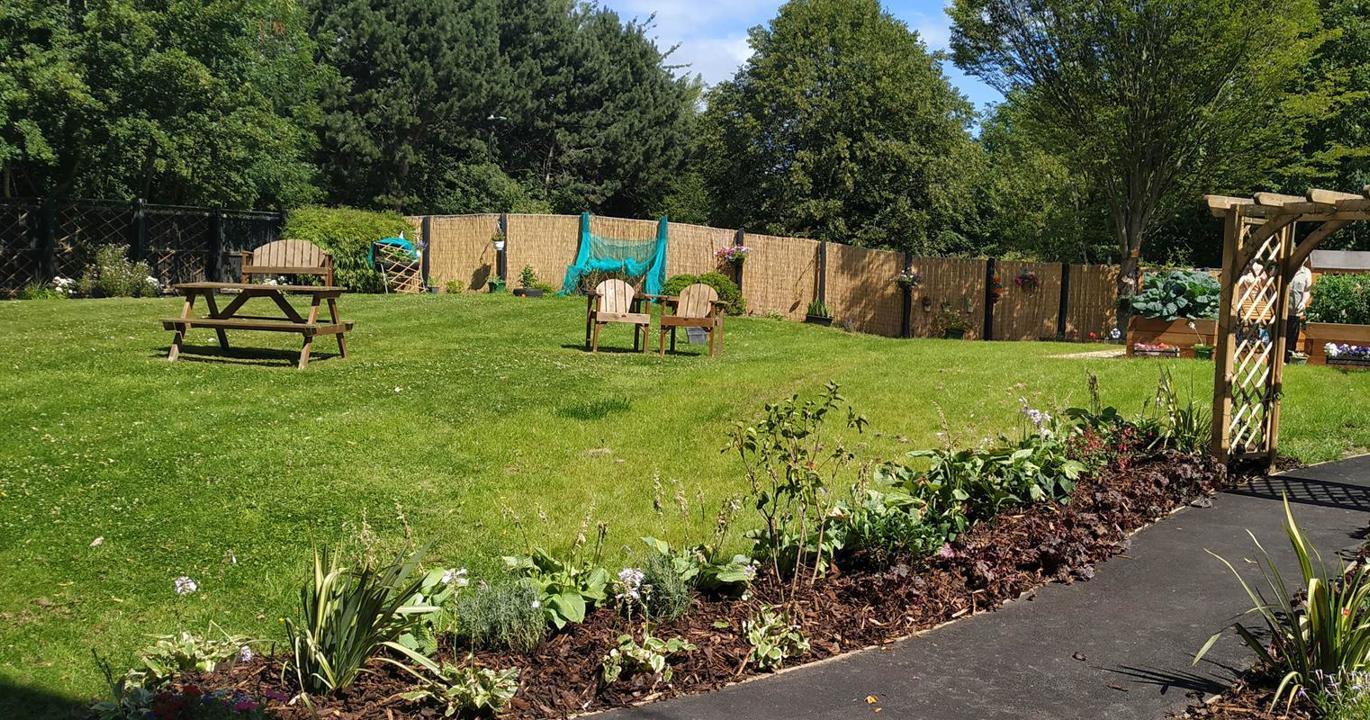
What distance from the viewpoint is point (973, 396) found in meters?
9.40

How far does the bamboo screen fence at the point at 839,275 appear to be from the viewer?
2220cm

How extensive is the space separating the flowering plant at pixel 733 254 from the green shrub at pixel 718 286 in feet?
2.76

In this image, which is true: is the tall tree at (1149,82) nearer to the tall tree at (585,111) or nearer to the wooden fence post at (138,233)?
the wooden fence post at (138,233)

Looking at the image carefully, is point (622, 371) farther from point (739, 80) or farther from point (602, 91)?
point (602, 91)

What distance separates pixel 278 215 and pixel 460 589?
21264 mm

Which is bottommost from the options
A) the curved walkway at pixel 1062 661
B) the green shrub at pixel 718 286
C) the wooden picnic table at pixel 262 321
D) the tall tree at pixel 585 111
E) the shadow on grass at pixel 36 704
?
the shadow on grass at pixel 36 704

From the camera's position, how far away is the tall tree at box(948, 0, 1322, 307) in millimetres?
19219

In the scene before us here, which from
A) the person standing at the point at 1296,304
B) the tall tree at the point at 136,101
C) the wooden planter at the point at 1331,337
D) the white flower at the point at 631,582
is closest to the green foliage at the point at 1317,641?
the white flower at the point at 631,582

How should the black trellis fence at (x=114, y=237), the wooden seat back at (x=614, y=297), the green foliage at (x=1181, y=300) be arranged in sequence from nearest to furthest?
the green foliage at (x=1181, y=300)
the wooden seat back at (x=614, y=297)
the black trellis fence at (x=114, y=237)

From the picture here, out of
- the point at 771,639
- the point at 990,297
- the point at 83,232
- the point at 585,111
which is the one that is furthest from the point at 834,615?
the point at 585,111

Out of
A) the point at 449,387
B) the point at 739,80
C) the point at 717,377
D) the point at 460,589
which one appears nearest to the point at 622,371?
the point at 717,377

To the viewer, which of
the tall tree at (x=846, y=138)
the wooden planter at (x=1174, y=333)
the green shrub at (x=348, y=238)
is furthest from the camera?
the tall tree at (x=846, y=138)

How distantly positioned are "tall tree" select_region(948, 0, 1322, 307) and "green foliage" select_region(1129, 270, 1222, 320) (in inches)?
334

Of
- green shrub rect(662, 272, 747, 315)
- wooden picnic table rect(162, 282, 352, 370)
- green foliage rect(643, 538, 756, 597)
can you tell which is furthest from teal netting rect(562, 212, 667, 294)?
green foliage rect(643, 538, 756, 597)
